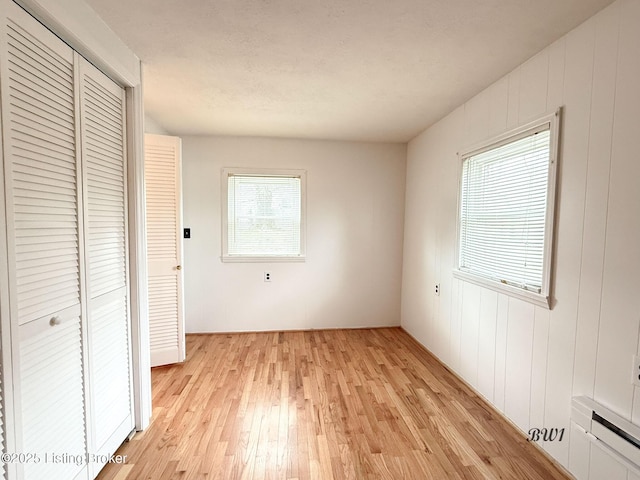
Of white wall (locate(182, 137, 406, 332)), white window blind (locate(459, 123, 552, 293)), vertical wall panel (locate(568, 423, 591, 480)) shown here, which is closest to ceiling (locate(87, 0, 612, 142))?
white window blind (locate(459, 123, 552, 293))

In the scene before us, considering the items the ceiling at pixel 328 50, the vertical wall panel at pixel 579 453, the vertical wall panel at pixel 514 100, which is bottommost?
the vertical wall panel at pixel 579 453

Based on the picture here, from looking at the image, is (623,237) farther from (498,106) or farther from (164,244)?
(164,244)

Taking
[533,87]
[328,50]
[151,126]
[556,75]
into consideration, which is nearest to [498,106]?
[533,87]

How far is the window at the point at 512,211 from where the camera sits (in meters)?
1.63

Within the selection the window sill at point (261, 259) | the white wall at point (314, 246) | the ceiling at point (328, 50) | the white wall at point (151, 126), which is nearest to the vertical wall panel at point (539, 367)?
the ceiling at point (328, 50)

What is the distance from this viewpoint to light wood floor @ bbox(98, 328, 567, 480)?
1511 millimetres

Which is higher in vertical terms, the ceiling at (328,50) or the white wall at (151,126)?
the ceiling at (328,50)

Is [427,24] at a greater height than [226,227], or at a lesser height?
greater

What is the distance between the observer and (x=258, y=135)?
3.30 metres

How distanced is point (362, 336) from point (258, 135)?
9.17 feet

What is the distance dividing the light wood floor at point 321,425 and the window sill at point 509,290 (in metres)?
0.89

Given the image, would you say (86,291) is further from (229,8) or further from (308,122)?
(308,122)

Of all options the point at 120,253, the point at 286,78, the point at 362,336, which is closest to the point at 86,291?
the point at 120,253

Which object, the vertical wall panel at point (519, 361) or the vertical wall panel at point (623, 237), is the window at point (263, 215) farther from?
the vertical wall panel at point (623, 237)
